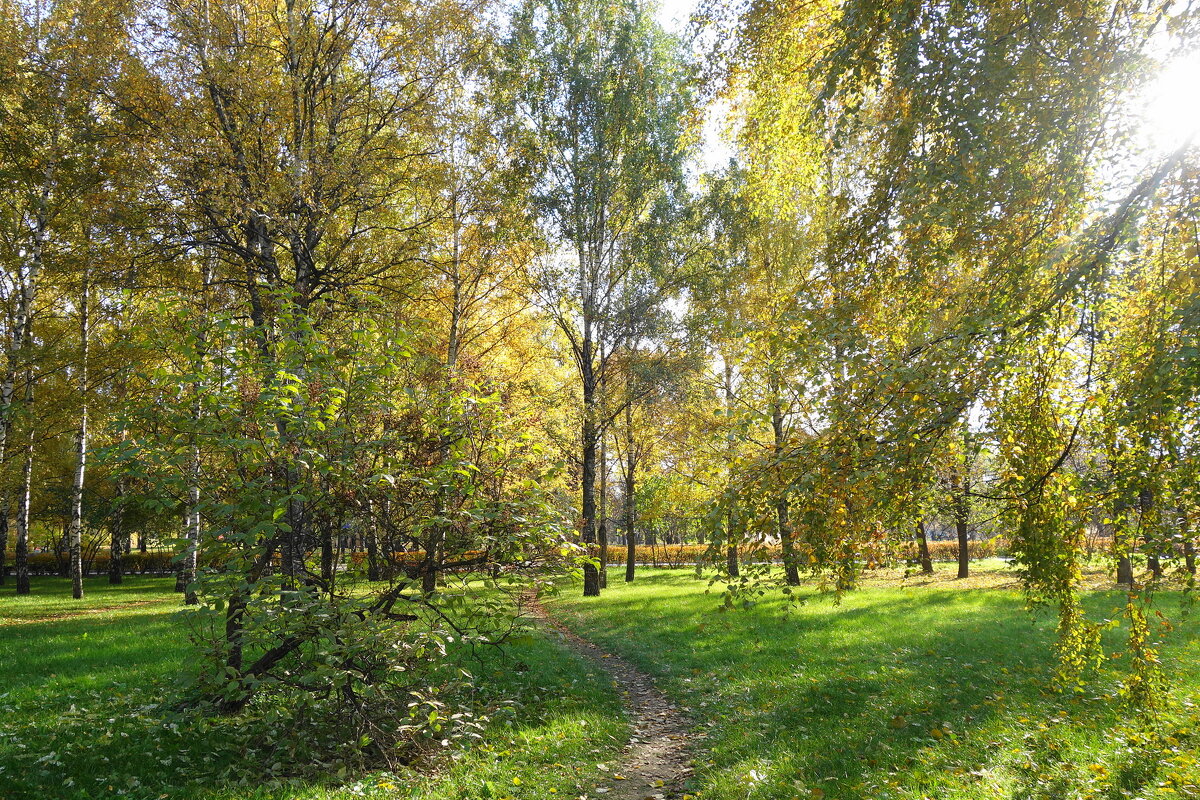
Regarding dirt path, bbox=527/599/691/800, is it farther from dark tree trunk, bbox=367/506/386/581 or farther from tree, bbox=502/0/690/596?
tree, bbox=502/0/690/596

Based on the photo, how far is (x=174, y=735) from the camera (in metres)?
5.88

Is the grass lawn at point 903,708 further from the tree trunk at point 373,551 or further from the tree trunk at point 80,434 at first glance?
the tree trunk at point 80,434

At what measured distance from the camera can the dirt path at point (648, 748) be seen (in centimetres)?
561

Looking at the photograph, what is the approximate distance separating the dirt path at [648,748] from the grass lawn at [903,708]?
0.24 metres

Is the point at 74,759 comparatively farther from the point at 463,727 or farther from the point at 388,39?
Answer: the point at 388,39

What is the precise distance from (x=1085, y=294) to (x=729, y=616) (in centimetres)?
1137

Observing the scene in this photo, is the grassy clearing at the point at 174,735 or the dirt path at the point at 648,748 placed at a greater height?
the grassy clearing at the point at 174,735

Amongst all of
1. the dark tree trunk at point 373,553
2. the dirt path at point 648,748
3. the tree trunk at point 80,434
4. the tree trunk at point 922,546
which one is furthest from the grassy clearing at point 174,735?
the tree trunk at point 80,434

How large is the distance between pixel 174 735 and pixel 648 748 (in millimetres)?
4591

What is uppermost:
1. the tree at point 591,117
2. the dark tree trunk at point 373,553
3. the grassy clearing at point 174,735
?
the tree at point 591,117

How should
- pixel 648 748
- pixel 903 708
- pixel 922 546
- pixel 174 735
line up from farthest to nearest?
1. pixel 922 546
2. pixel 903 708
3. pixel 648 748
4. pixel 174 735

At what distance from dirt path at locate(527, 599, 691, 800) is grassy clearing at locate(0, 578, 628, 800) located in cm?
20

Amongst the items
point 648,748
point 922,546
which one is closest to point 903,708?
point 648,748

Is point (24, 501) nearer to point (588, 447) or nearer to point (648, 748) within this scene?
point (588, 447)
